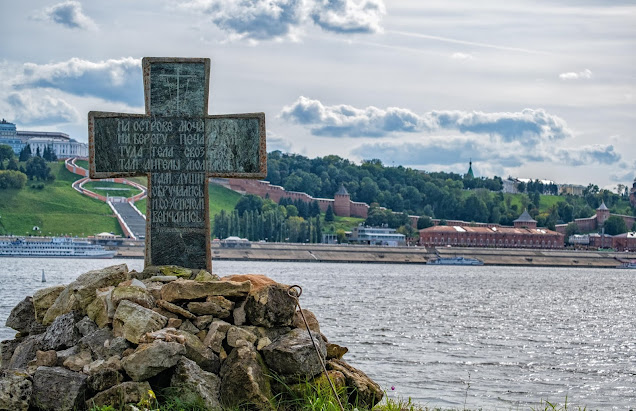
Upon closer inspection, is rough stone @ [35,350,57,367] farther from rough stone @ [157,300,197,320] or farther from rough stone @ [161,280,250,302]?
rough stone @ [161,280,250,302]

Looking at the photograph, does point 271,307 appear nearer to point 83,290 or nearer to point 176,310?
point 176,310

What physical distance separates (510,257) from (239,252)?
4638 centimetres

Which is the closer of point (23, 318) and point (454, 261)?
point (23, 318)

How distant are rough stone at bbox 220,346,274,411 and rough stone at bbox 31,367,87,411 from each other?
1557 millimetres

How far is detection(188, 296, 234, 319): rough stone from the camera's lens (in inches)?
501

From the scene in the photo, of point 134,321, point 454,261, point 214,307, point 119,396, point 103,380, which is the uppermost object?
point 214,307

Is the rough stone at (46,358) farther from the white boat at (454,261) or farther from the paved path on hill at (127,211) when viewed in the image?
the white boat at (454,261)

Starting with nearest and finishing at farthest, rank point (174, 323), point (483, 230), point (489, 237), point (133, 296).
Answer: point (174, 323), point (133, 296), point (489, 237), point (483, 230)

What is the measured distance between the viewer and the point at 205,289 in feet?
42.3

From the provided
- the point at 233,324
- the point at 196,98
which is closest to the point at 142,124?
the point at 196,98

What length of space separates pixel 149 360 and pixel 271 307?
5.77ft

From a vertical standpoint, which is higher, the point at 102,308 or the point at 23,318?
the point at 102,308

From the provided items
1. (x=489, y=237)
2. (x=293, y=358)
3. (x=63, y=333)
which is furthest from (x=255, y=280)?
(x=489, y=237)

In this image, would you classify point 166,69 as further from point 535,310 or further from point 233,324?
point 535,310
